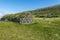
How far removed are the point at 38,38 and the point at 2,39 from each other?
1030cm

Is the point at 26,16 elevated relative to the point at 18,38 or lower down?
elevated

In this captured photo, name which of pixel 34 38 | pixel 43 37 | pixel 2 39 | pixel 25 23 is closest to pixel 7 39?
pixel 2 39

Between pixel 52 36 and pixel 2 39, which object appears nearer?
pixel 2 39

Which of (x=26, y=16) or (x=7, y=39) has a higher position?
(x=26, y=16)

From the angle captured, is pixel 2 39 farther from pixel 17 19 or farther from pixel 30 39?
pixel 17 19

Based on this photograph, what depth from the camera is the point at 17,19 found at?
70688 mm

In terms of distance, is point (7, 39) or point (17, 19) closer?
point (7, 39)

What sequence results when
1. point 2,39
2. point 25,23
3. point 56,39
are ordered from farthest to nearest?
point 25,23, point 56,39, point 2,39

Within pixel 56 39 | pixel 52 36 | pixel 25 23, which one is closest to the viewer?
pixel 56 39

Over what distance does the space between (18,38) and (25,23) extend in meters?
25.6

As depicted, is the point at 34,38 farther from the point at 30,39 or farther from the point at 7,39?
the point at 7,39

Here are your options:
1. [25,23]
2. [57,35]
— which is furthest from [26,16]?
[57,35]

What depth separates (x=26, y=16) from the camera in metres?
69.9

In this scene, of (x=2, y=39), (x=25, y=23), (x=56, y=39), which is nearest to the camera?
(x=2, y=39)
